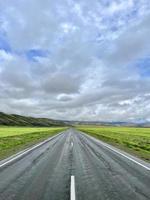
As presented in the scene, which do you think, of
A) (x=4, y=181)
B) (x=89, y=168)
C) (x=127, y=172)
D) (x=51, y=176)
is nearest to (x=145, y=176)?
(x=127, y=172)

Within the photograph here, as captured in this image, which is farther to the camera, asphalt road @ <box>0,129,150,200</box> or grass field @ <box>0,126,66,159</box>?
grass field @ <box>0,126,66,159</box>

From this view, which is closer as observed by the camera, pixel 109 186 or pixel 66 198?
pixel 66 198

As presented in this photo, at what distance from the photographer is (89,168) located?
12.6 meters

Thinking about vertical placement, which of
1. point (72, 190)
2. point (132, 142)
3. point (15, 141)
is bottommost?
point (72, 190)

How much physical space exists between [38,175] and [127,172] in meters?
4.06

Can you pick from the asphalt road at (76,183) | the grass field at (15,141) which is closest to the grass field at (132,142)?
the asphalt road at (76,183)

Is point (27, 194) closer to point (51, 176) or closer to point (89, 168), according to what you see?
point (51, 176)

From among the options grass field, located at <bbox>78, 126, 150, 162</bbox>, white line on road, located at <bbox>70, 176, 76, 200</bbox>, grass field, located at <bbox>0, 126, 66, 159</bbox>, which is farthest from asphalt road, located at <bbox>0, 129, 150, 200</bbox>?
grass field, located at <bbox>0, 126, 66, 159</bbox>

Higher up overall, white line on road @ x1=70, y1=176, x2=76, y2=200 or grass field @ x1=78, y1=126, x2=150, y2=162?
grass field @ x1=78, y1=126, x2=150, y2=162

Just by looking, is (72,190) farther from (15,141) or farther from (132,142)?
(15,141)

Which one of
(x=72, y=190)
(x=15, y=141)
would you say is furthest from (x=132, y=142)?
(x=72, y=190)

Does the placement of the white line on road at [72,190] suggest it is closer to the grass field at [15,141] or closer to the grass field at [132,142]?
the grass field at [132,142]

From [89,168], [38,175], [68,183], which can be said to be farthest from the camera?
[89,168]

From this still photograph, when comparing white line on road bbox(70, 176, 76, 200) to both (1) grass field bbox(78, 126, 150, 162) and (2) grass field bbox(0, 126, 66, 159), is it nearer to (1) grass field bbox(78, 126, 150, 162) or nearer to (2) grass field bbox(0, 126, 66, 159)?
(1) grass field bbox(78, 126, 150, 162)
